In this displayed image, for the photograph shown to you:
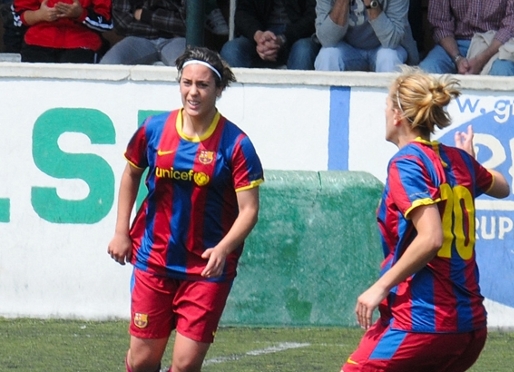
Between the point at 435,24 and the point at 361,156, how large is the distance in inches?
87.2

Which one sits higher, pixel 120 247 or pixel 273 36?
pixel 273 36

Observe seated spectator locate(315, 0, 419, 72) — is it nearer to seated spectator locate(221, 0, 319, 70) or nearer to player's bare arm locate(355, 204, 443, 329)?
seated spectator locate(221, 0, 319, 70)

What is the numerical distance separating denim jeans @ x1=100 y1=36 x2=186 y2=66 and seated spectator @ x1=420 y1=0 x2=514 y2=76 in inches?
78.5

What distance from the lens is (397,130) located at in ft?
12.8

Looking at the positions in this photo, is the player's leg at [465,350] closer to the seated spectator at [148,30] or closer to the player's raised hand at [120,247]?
the player's raised hand at [120,247]

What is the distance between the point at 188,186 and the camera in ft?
15.5

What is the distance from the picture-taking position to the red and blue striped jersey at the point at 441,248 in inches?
148

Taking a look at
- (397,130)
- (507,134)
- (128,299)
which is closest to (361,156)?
(507,134)

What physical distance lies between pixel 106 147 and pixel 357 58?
7.67 ft

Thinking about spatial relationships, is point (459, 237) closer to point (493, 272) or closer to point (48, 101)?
point (493, 272)

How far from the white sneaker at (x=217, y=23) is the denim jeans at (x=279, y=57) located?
844 mm

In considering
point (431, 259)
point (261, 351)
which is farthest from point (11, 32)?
point (431, 259)

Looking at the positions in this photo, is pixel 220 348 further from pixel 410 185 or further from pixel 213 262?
pixel 410 185

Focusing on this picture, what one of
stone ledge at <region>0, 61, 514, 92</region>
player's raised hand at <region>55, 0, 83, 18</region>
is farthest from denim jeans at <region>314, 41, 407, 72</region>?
player's raised hand at <region>55, 0, 83, 18</region>
